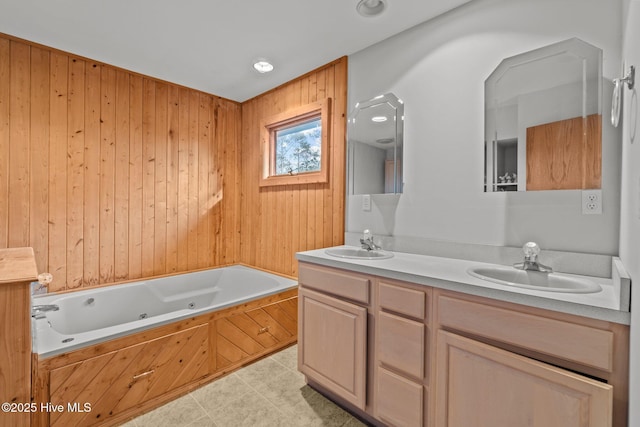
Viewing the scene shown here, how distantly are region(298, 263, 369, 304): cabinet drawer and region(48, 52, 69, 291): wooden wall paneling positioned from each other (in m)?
1.97

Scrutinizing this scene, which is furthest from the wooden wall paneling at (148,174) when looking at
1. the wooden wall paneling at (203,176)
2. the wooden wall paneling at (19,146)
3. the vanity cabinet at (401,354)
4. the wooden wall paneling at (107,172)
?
the vanity cabinet at (401,354)

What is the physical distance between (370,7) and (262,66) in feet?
3.51

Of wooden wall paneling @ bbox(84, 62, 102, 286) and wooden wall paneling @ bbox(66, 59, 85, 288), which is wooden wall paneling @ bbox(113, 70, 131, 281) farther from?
wooden wall paneling @ bbox(66, 59, 85, 288)

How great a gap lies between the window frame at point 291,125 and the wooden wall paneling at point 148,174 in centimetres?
103

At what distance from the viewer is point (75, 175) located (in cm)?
239

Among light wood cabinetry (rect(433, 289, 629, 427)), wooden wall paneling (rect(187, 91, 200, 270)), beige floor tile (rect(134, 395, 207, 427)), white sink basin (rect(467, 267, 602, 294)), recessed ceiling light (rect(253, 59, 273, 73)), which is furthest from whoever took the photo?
wooden wall paneling (rect(187, 91, 200, 270))

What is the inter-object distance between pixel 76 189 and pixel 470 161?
2.95 meters

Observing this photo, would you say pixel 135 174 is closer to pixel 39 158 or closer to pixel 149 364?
pixel 39 158

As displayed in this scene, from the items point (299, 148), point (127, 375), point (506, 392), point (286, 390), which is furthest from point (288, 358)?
point (299, 148)

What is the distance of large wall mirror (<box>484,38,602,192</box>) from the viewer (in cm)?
136

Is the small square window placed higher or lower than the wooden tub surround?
higher

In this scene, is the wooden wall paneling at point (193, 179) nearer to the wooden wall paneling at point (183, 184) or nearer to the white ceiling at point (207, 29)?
the wooden wall paneling at point (183, 184)

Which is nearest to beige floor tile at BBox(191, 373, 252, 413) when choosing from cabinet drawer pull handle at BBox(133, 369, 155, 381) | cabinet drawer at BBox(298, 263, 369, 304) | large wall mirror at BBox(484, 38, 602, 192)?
cabinet drawer pull handle at BBox(133, 369, 155, 381)

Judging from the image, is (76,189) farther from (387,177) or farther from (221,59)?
(387,177)
